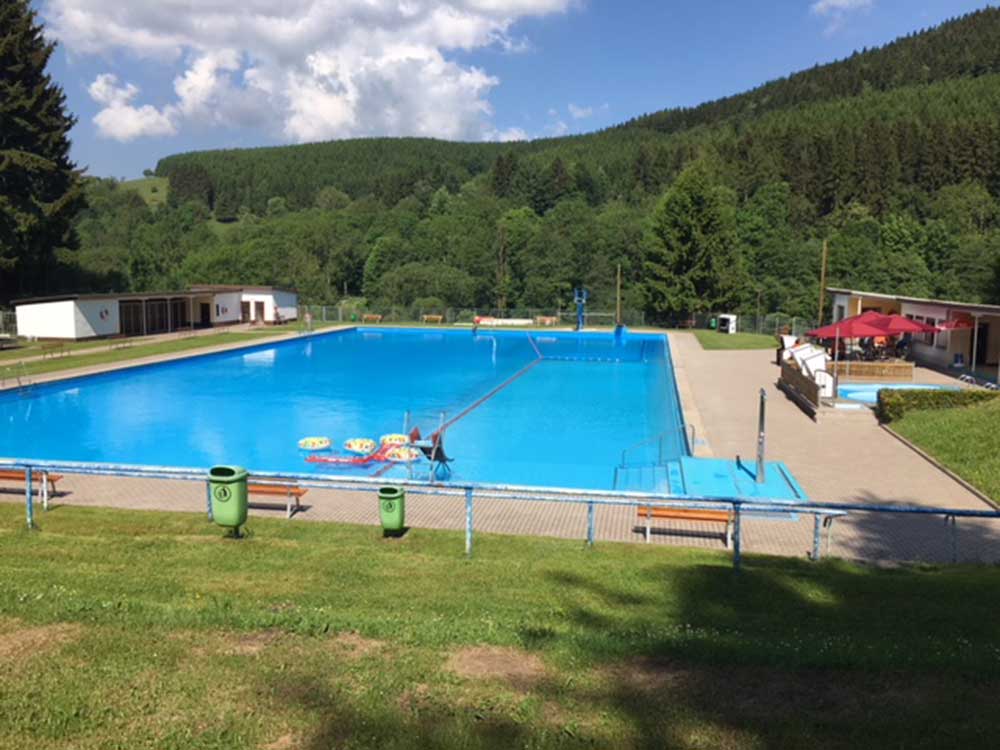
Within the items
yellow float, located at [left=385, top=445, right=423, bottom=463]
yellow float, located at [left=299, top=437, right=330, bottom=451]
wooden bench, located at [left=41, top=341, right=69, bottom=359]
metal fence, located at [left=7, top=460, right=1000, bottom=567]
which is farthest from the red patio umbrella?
wooden bench, located at [left=41, top=341, right=69, bottom=359]

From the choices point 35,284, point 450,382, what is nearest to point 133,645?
point 450,382

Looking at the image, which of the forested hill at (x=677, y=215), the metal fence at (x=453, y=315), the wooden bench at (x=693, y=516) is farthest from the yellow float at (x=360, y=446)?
the forested hill at (x=677, y=215)

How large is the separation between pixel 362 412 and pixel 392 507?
13122mm

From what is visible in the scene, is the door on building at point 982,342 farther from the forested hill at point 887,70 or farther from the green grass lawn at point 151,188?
the green grass lawn at point 151,188

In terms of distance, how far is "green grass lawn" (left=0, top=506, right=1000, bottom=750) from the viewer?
Result: 3787 mm

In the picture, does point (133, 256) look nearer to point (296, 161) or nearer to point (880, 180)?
point (880, 180)

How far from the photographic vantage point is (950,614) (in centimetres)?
583

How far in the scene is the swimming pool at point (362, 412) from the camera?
16438 mm

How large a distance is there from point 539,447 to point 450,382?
9.82 meters

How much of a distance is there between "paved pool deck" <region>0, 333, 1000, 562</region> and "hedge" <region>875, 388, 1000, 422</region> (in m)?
0.83

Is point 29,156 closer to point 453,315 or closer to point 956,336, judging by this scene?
point 453,315

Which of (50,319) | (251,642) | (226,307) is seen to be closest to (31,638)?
(251,642)

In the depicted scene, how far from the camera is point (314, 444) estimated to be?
55.0 ft

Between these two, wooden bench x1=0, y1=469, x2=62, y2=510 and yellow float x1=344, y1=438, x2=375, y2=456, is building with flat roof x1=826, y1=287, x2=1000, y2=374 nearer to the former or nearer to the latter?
yellow float x1=344, y1=438, x2=375, y2=456
